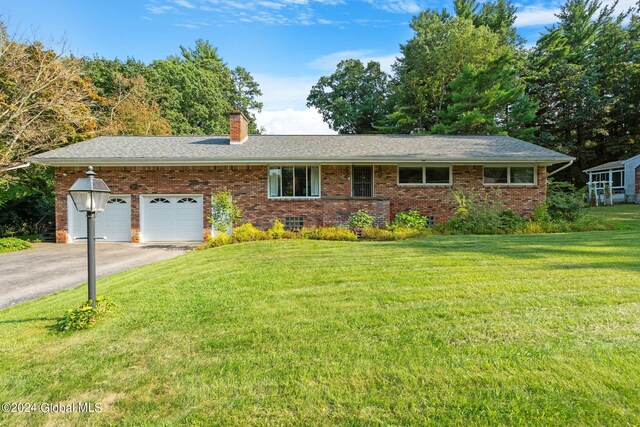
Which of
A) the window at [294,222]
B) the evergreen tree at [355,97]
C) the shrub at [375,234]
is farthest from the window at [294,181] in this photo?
the evergreen tree at [355,97]

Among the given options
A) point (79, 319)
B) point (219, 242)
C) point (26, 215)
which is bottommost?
point (79, 319)

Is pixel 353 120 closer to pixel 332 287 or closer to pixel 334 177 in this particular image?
pixel 334 177

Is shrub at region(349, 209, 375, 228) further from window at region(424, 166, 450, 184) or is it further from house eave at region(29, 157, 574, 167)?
window at region(424, 166, 450, 184)

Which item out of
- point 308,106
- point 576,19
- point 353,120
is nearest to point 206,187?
point 353,120

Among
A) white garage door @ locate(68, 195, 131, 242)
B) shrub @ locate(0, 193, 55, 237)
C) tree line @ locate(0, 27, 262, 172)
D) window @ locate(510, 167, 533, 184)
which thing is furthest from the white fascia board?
shrub @ locate(0, 193, 55, 237)

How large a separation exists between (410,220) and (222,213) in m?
6.95

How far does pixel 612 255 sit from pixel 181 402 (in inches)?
303

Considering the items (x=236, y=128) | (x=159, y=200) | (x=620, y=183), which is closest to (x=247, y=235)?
(x=159, y=200)

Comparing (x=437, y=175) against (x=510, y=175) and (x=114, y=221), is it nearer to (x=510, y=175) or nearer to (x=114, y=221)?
(x=510, y=175)

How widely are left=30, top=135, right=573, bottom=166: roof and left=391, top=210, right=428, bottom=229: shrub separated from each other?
208 cm

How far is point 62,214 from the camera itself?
12203mm

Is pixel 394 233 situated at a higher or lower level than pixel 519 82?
lower

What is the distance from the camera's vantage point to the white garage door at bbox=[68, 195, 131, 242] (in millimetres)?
12305

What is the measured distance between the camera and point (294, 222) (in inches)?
492
